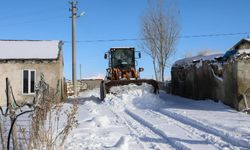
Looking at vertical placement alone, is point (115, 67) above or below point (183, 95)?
above

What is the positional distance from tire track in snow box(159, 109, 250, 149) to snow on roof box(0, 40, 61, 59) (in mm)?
12197

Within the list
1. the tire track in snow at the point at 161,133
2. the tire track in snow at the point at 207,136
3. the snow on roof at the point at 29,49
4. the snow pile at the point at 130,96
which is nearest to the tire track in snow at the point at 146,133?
the tire track in snow at the point at 161,133

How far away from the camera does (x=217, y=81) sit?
63.9 ft

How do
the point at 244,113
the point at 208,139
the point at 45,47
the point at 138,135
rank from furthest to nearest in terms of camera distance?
the point at 45,47 < the point at 244,113 < the point at 138,135 < the point at 208,139

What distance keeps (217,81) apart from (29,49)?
1333cm

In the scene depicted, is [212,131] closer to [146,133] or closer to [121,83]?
[146,133]

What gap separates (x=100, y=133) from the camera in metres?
11.0

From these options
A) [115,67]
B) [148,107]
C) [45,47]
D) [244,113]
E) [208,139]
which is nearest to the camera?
[208,139]

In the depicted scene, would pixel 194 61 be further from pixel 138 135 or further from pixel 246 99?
pixel 138 135

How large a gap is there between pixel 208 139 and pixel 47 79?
1691 centimetres

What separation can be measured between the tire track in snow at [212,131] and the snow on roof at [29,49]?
40.0ft

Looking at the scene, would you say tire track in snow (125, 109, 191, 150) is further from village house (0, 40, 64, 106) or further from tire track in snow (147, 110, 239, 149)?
village house (0, 40, 64, 106)

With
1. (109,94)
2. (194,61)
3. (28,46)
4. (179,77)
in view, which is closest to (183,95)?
(179,77)

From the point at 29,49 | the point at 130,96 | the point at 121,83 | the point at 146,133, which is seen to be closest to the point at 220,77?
the point at 130,96
